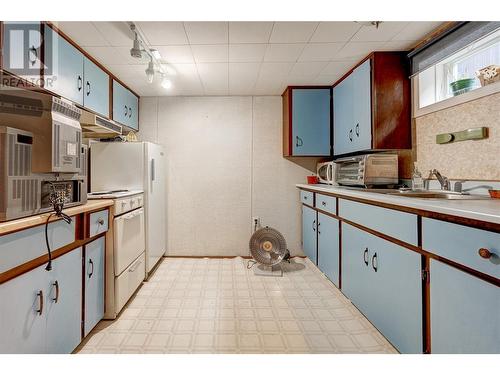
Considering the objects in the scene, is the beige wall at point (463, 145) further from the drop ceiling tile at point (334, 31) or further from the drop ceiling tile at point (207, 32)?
the drop ceiling tile at point (207, 32)

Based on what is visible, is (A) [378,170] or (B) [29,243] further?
(A) [378,170]

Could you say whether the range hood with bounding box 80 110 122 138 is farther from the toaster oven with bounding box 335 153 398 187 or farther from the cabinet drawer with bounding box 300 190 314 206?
the toaster oven with bounding box 335 153 398 187

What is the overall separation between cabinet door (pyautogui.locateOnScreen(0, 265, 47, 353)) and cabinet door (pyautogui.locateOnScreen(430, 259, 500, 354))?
1845mm

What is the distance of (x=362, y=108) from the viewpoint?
8.40 feet

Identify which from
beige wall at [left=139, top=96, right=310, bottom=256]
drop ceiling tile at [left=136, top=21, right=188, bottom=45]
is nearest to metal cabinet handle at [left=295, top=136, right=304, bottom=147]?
Answer: beige wall at [left=139, top=96, right=310, bottom=256]

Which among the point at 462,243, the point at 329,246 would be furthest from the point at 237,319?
the point at 462,243

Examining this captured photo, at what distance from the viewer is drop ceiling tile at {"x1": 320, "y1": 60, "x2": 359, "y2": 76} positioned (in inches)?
102

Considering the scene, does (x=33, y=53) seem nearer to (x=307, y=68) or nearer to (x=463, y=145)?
(x=307, y=68)

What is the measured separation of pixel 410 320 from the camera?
1395 millimetres

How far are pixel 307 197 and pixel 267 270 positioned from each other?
0.99 meters

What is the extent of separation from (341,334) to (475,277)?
1.06m
